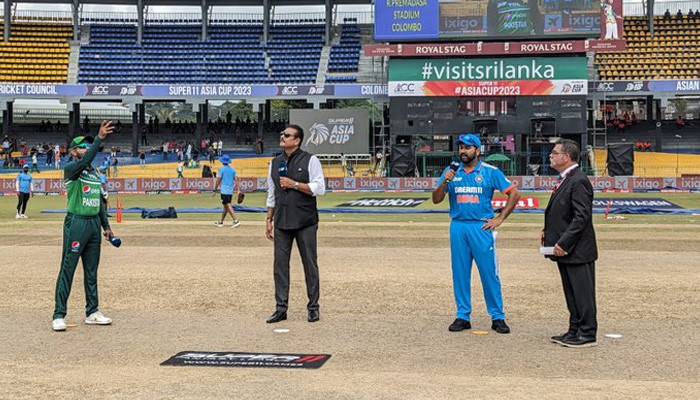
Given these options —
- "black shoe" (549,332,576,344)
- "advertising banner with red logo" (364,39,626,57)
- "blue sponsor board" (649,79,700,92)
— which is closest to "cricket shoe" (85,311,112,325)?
"black shoe" (549,332,576,344)

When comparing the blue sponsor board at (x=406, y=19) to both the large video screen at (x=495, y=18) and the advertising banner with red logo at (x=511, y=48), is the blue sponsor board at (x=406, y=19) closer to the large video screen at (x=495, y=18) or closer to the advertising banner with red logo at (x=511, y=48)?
the large video screen at (x=495, y=18)

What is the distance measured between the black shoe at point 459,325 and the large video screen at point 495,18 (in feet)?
136

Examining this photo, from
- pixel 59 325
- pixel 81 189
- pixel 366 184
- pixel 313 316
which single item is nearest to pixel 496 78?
pixel 366 184

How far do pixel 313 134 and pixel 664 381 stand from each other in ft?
165

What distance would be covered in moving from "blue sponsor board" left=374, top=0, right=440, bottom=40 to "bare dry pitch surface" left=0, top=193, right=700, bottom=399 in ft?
110

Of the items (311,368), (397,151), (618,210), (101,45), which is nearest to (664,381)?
(311,368)

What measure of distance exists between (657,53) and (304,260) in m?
54.3

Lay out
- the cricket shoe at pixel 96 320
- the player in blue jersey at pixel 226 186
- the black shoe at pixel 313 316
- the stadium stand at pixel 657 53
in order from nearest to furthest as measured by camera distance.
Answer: the cricket shoe at pixel 96 320, the black shoe at pixel 313 316, the player in blue jersey at pixel 226 186, the stadium stand at pixel 657 53

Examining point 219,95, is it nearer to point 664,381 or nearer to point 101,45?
point 101,45

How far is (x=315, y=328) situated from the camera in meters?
8.96

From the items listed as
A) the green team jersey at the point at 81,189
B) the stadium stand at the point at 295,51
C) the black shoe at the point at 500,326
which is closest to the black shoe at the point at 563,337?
the black shoe at the point at 500,326

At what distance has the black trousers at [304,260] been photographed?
9.37 m

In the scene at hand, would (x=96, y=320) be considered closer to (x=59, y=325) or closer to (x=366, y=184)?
(x=59, y=325)

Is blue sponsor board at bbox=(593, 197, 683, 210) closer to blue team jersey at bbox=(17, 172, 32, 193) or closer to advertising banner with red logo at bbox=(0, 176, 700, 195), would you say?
advertising banner with red logo at bbox=(0, 176, 700, 195)
